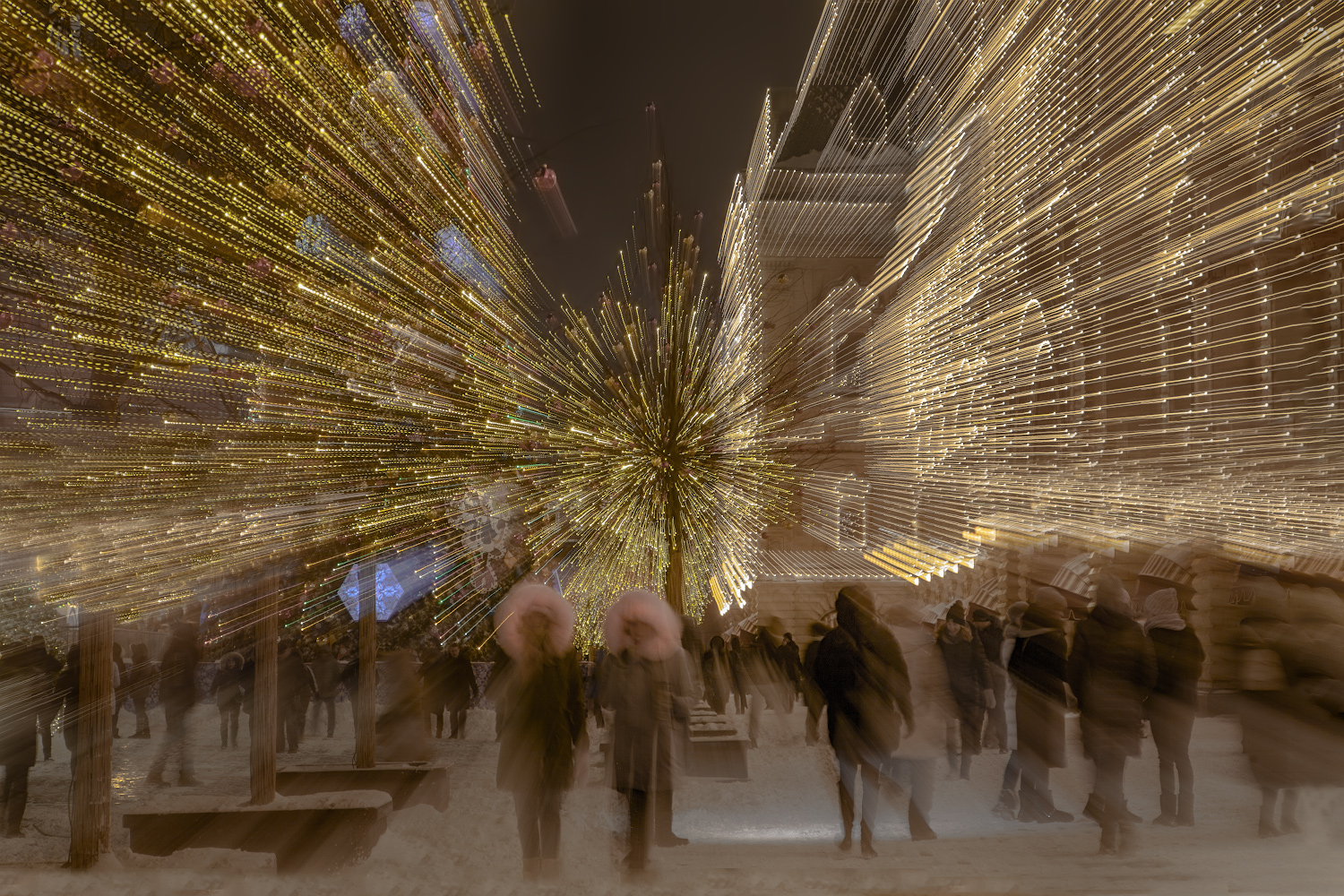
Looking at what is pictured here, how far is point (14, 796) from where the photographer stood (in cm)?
819

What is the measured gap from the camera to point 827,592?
29562 millimetres

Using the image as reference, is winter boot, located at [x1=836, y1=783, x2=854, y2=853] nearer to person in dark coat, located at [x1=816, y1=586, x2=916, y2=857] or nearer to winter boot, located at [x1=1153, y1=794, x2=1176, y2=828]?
person in dark coat, located at [x1=816, y1=586, x2=916, y2=857]

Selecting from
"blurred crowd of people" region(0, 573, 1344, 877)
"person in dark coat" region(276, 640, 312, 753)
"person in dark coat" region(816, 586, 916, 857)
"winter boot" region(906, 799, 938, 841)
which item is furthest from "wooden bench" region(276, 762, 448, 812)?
"winter boot" region(906, 799, 938, 841)

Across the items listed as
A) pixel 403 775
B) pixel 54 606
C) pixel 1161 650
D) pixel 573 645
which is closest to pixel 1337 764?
pixel 1161 650

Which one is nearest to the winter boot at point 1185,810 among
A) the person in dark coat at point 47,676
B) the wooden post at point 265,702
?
the wooden post at point 265,702

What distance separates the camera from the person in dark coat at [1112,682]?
21.3ft

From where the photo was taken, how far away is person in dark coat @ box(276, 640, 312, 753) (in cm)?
1293

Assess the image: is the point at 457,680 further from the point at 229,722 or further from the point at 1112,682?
the point at 1112,682

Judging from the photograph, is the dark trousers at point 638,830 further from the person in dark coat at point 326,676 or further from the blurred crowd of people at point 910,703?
the person in dark coat at point 326,676

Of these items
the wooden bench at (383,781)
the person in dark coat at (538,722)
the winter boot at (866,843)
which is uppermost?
the person in dark coat at (538,722)

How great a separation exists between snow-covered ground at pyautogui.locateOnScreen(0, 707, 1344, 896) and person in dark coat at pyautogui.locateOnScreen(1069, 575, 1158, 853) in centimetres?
58

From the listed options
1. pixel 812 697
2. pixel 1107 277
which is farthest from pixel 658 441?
pixel 1107 277

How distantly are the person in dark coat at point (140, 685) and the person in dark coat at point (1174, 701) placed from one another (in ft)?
48.0

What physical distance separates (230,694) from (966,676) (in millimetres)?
10400
